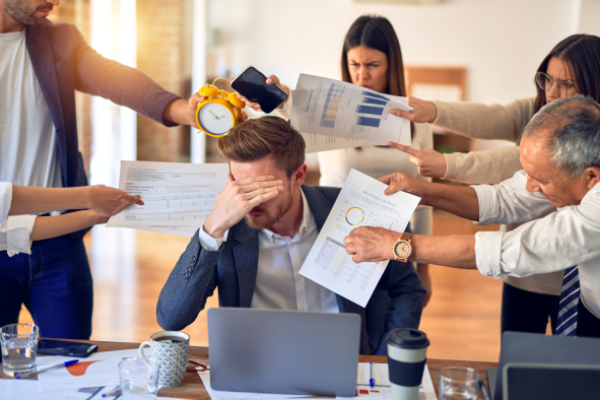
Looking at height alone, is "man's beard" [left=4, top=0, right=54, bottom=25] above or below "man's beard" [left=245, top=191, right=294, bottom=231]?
above

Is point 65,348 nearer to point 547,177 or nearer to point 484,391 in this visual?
point 484,391

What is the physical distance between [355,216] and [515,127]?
2.91 ft

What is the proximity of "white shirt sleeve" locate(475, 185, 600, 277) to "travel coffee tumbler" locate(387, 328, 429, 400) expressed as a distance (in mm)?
317

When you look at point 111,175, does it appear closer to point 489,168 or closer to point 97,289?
point 97,289

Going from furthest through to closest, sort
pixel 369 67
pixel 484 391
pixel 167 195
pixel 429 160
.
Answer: pixel 369 67
pixel 429 160
pixel 167 195
pixel 484 391

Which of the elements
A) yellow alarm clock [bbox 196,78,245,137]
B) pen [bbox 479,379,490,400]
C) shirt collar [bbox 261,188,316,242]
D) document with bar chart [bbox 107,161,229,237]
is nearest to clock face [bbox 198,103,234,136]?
yellow alarm clock [bbox 196,78,245,137]

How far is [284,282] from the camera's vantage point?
5.20 ft

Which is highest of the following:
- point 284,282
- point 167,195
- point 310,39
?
point 310,39

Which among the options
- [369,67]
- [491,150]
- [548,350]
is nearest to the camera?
[548,350]

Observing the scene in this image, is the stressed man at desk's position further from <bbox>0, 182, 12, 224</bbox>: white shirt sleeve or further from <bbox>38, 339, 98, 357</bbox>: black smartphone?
<bbox>0, 182, 12, 224</bbox>: white shirt sleeve

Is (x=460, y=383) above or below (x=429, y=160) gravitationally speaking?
below

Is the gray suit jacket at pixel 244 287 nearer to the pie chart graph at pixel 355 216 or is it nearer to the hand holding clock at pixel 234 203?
the hand holding clock at pixel 234 203

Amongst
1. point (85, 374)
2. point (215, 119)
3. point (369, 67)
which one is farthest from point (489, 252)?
point (369, 67)

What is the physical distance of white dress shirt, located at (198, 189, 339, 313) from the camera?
158 cm
